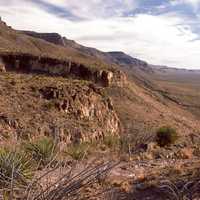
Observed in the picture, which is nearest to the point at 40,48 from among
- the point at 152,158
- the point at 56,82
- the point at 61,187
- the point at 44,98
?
the point at 56,82

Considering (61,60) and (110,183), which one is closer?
(110,183)

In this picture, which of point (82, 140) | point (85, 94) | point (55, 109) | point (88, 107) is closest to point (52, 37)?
point (85, 94)

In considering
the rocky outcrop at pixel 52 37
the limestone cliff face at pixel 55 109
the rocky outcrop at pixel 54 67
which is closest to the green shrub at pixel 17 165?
the limestone cliff face at pixel 55 109

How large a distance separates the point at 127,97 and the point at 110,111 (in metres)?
16.8

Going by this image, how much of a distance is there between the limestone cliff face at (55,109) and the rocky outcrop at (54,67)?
8.20 meters

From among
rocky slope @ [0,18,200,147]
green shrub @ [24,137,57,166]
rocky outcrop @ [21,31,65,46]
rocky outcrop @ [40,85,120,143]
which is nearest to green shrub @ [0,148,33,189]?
green shrub @ [24,137,57,166]

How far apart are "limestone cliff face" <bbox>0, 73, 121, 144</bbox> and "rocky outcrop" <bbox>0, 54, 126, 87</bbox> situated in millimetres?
8203

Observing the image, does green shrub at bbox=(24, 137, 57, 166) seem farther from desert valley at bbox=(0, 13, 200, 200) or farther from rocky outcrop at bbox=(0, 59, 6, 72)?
rocky outcrop at bbox=(0, 59, 6, 72)

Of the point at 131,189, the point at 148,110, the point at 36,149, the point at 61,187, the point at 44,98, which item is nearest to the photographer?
the point at 61,187

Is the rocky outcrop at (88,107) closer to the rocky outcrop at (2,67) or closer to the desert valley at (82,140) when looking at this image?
the desert valley at (82,140)

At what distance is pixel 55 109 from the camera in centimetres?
3512

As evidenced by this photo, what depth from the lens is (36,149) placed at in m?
11.3

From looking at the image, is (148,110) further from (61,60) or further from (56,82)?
(56,82)

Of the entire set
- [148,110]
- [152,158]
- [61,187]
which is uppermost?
[61,187]
